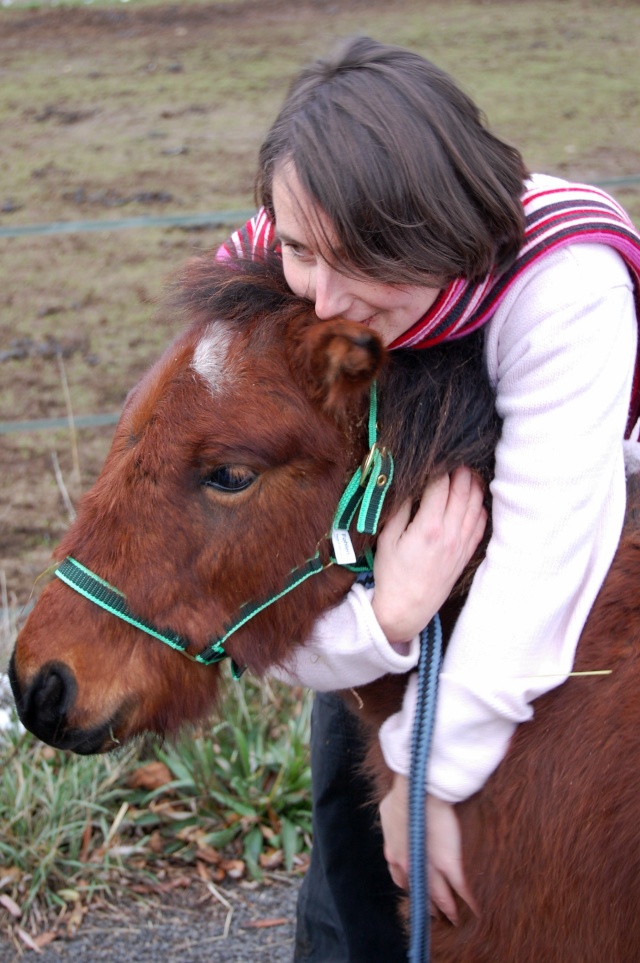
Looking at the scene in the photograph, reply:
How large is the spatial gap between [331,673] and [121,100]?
8869mm

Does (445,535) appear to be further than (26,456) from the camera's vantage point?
No

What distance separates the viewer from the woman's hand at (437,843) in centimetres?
180

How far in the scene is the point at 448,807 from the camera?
180cm

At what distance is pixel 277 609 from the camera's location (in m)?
1.86

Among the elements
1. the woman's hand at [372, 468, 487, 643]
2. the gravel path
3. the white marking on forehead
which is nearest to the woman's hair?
the white marking on forehead

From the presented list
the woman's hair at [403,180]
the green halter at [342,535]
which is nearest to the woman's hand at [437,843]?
the green halter at [342,535]

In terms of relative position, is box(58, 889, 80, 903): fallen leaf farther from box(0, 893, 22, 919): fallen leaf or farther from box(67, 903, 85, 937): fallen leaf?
Answer: box(0, 893, 22, 919): fallen leaf

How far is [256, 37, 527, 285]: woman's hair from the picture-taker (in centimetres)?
173

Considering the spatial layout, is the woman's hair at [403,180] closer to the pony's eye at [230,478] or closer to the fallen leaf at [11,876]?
the pony's eye at [230,478]

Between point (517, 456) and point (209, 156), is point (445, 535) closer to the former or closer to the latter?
point (517, 456)

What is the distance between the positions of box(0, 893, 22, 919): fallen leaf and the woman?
1.63 metres

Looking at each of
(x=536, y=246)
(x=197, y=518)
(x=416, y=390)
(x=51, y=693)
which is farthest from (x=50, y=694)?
(x=536, y=246)

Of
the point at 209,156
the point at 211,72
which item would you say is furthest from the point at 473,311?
the point at 211,72

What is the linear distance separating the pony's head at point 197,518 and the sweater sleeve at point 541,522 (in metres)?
0.30
